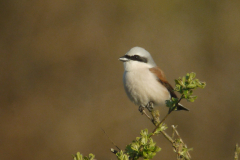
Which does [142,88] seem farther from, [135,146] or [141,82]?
[135,146]

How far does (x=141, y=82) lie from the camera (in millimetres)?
3316

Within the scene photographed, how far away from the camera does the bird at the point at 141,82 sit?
329cm

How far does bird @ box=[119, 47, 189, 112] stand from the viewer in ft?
10.8

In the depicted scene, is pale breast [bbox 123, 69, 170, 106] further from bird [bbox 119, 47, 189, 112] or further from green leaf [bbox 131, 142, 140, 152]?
green leaf [bbox 131, 142, 140, 152]

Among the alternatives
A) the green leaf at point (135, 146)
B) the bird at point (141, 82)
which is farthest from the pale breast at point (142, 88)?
the green leaf at point (135, 146)

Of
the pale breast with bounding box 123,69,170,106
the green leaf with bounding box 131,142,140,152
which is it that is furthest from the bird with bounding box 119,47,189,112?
the green leaf with bounding box 131,142,140,152

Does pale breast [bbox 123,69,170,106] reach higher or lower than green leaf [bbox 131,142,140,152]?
higher

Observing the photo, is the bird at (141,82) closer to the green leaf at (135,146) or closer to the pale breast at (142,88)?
the pale breast at (142,88)

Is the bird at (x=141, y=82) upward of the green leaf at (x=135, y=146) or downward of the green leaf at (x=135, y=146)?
upward

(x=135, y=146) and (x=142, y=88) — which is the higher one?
(x=142, y=88)

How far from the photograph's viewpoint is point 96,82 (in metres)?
6.88

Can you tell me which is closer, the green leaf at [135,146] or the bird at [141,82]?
the green leaf at [135,146]

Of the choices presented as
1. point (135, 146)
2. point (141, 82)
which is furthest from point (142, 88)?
point (135, 146)

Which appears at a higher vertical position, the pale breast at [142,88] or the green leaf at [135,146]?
the pale breast at [142,88]
